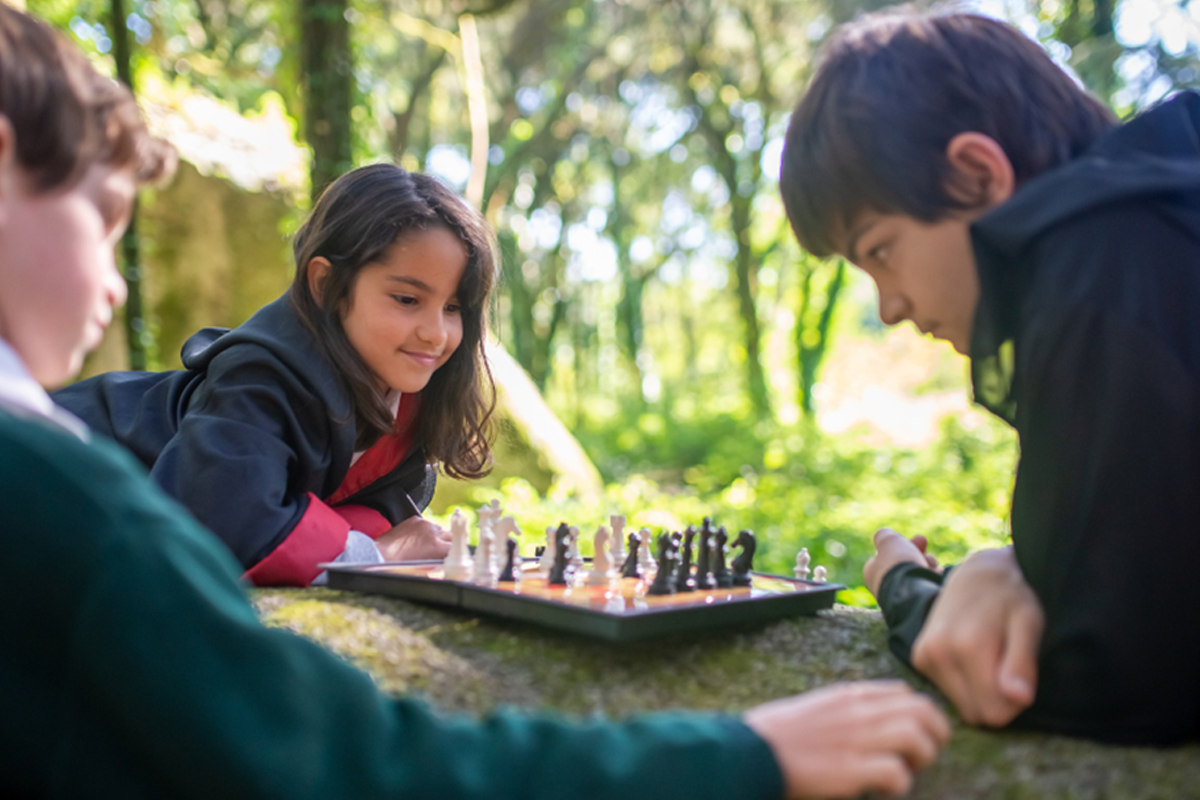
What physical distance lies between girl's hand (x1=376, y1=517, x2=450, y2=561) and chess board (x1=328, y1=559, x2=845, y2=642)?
0.38m

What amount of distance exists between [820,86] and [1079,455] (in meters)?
0.85

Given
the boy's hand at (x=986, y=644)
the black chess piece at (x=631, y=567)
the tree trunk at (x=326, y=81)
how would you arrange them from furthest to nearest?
the tree trunk at (x=326, y=81) → the black chess piece at (x=631, y=567) → the boy's hand at (x=986, y=644)

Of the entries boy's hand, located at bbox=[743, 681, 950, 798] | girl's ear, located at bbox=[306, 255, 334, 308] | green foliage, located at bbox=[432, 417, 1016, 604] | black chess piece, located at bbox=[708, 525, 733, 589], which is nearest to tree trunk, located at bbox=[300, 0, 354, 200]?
green foliage, located at bbox=[432, 417, 1016, 604]

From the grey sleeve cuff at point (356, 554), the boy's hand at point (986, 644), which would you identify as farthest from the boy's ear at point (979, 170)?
the grey sleeve cuff at point (356, 554)

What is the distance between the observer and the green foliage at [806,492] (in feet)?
23.6

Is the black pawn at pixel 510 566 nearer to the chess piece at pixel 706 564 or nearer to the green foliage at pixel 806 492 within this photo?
the chess piece at pixel 706 564

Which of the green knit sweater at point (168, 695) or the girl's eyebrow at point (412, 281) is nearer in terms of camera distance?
the green knit sweater at point (168, 695)

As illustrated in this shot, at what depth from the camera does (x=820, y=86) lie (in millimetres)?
1648

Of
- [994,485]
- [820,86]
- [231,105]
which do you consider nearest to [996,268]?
[820,86]

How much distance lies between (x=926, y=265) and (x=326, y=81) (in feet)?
17.1

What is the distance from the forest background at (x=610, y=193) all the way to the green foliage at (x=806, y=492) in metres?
0.05

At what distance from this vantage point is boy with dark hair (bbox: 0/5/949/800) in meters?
0.86

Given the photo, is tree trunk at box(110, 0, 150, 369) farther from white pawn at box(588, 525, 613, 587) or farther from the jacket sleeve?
white pawn at box(588, 525, 613, 587)

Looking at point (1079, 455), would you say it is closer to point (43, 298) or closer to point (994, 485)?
point (43, 298)
